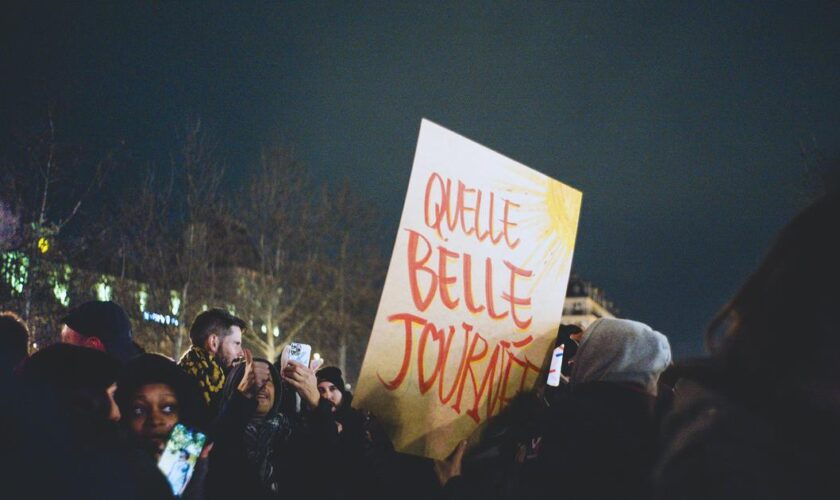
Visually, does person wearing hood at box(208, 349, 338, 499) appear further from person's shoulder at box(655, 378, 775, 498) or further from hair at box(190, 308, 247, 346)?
person's shoulder at box(655, 378, 775, 498)

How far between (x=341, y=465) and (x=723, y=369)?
8.69 feet

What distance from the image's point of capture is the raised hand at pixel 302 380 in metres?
3.03

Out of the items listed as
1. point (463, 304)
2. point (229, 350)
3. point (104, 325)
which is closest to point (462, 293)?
point (463, 304)

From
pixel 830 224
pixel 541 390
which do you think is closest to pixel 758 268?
pixel 830 224

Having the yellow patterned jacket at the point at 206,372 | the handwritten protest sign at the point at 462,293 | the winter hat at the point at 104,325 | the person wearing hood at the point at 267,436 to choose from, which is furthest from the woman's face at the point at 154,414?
the winter hat at the point at 104,325

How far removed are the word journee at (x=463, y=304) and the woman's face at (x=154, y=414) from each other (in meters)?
0.95

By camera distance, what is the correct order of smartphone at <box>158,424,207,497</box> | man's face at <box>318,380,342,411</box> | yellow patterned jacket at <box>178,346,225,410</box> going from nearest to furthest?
smartphone at <box>158,424,207,497</box> < yellow patterned jacket at <box>178,346,225,410</box> < man's face at <box>318,380,342,411</box>

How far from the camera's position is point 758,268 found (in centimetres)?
109

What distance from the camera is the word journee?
261 centimetres

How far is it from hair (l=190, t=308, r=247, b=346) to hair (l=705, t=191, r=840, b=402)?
11.6 ft

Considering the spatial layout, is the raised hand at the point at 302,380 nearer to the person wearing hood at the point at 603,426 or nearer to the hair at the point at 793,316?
the person wearing hood at the point at 603,426

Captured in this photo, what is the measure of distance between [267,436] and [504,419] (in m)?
1.36

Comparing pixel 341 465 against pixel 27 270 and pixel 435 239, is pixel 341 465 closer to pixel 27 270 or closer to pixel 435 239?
pixel 435 239

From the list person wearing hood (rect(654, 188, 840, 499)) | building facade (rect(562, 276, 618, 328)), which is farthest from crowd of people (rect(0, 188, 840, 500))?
building facade (rect(562, 276, 618, 328))
